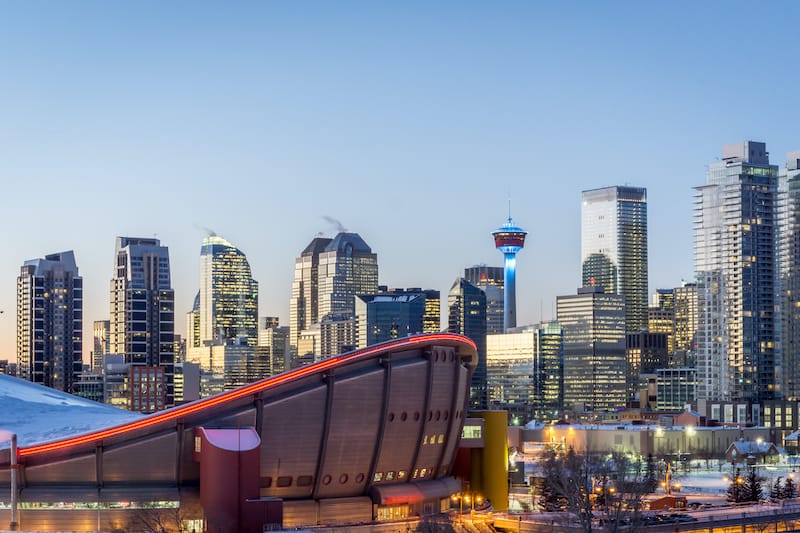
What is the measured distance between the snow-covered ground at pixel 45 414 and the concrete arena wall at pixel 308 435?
456cm

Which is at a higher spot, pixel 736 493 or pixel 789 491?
pixel 736 493

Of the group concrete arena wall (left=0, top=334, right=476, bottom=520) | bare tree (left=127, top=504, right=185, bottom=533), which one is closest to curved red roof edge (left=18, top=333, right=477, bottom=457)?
concrete arena wall (left=0, top=334, right=476, bottom=520)

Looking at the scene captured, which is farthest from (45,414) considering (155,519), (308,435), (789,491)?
(789,491)

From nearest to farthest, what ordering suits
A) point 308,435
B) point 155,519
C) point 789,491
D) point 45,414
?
point 155,519 → point 308,435 → point 45,414 → point 789,491

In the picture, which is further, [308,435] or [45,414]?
[45,414]

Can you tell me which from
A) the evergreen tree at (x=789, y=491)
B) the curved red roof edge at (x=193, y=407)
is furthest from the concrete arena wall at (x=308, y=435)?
the evergreen tree at (x=789, y=491)

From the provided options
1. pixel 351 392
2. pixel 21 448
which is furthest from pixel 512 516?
pixel 21 448

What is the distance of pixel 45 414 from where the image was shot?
108m

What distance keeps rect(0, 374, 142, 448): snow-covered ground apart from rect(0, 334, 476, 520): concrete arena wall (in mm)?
4559

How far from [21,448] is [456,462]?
38.1m

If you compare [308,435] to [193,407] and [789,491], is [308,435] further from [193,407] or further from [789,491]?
[789,491]

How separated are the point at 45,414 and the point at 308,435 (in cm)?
2205

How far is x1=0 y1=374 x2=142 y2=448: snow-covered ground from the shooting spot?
100 metres

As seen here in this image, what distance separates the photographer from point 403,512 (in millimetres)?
104250
